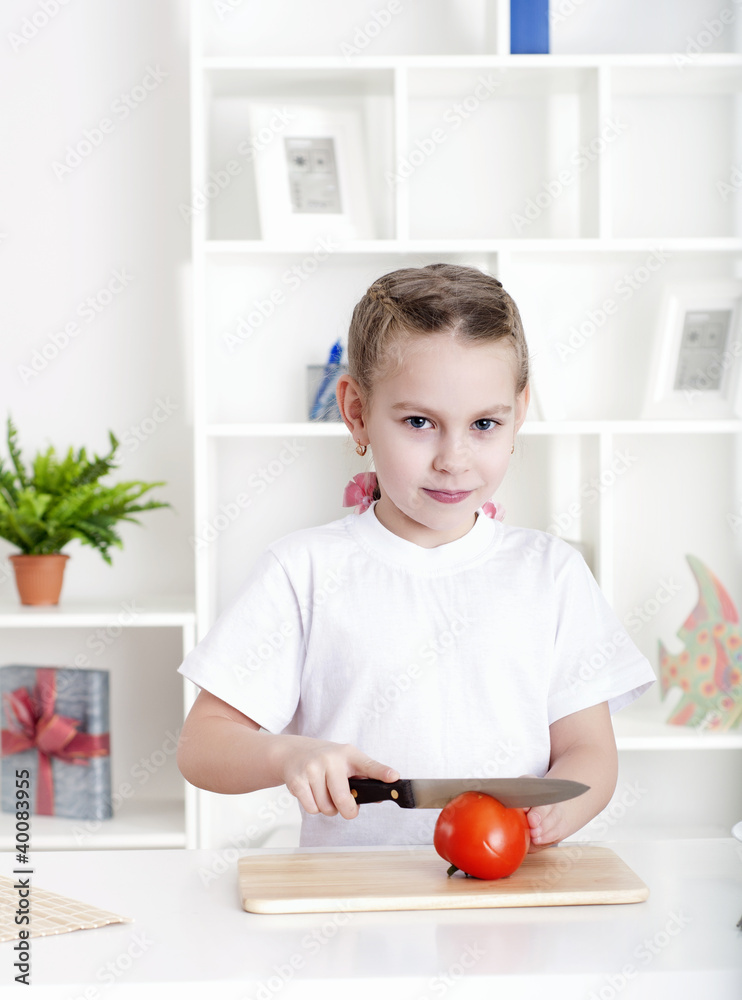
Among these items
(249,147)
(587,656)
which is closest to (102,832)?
(587,656)

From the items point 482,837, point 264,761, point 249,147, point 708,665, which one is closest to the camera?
point 482,837

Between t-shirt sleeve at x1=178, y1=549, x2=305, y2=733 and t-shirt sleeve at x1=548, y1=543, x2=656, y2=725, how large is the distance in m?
0.29

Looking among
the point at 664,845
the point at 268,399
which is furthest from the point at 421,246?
the point at 664,845

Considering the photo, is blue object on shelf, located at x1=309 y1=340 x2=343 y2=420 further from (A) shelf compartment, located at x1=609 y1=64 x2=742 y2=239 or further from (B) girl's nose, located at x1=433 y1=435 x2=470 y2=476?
(B) girl's nose, located at x1=433 y1=435 x2=470 y2=476

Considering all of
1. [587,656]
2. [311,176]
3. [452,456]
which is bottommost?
[587,656]

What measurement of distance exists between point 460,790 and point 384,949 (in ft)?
0.59

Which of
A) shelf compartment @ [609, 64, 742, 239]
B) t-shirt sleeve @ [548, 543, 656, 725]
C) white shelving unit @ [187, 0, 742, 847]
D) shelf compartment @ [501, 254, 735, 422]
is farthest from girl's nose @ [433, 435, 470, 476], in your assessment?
shelf compartment @ [609, 64, 742, 239]

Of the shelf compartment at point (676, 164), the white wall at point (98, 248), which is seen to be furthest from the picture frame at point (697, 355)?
the white wall at point (98, 248)

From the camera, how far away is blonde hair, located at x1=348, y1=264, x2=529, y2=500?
3.29 feet

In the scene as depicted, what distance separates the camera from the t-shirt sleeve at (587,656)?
3.51 ft

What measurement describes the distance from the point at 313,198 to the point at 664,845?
154cm

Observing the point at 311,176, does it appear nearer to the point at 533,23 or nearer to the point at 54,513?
the point at 533,23

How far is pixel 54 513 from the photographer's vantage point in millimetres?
1926

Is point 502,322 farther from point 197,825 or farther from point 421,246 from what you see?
point 197,825
